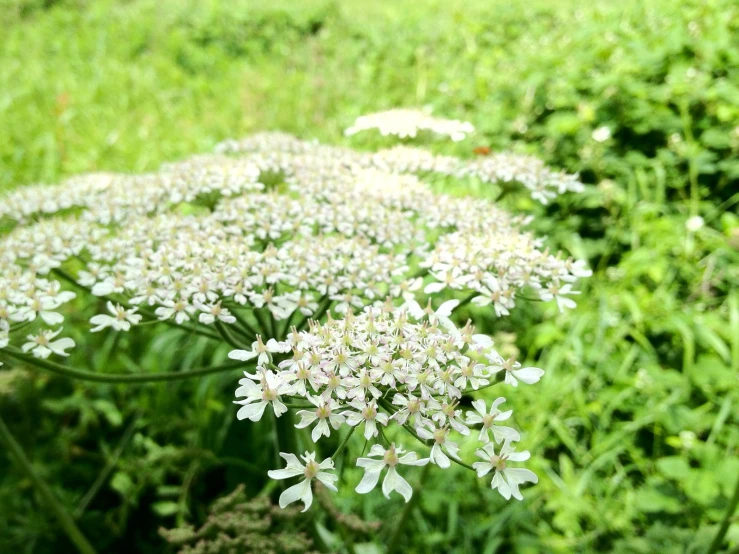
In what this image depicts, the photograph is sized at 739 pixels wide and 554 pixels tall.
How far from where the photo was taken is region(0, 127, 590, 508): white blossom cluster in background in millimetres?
1367

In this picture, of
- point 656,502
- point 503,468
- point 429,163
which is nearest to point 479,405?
point 503,468

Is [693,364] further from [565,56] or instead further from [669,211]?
[565,56]

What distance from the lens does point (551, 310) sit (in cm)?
424

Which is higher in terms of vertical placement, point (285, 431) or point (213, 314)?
point (213, 314)

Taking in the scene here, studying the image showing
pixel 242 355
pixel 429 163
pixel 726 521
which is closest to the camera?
pixel 242 355

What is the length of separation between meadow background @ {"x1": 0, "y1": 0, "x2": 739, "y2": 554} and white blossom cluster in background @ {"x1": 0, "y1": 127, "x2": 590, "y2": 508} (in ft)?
2.58

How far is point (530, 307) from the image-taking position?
4629mm

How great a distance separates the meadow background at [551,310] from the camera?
10.5 feet

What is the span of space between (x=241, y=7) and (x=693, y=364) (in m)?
10.3

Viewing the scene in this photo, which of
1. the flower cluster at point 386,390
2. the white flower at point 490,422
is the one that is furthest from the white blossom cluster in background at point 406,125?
the white flower at point 490,422

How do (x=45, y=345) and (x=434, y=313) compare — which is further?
(x=45, y=345)

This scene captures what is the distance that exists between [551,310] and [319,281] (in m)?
2.72

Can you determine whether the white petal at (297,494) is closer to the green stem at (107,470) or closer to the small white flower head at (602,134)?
the green stem at (107,470)

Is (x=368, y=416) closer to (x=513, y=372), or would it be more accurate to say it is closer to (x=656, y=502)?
(x=513, y=372)
